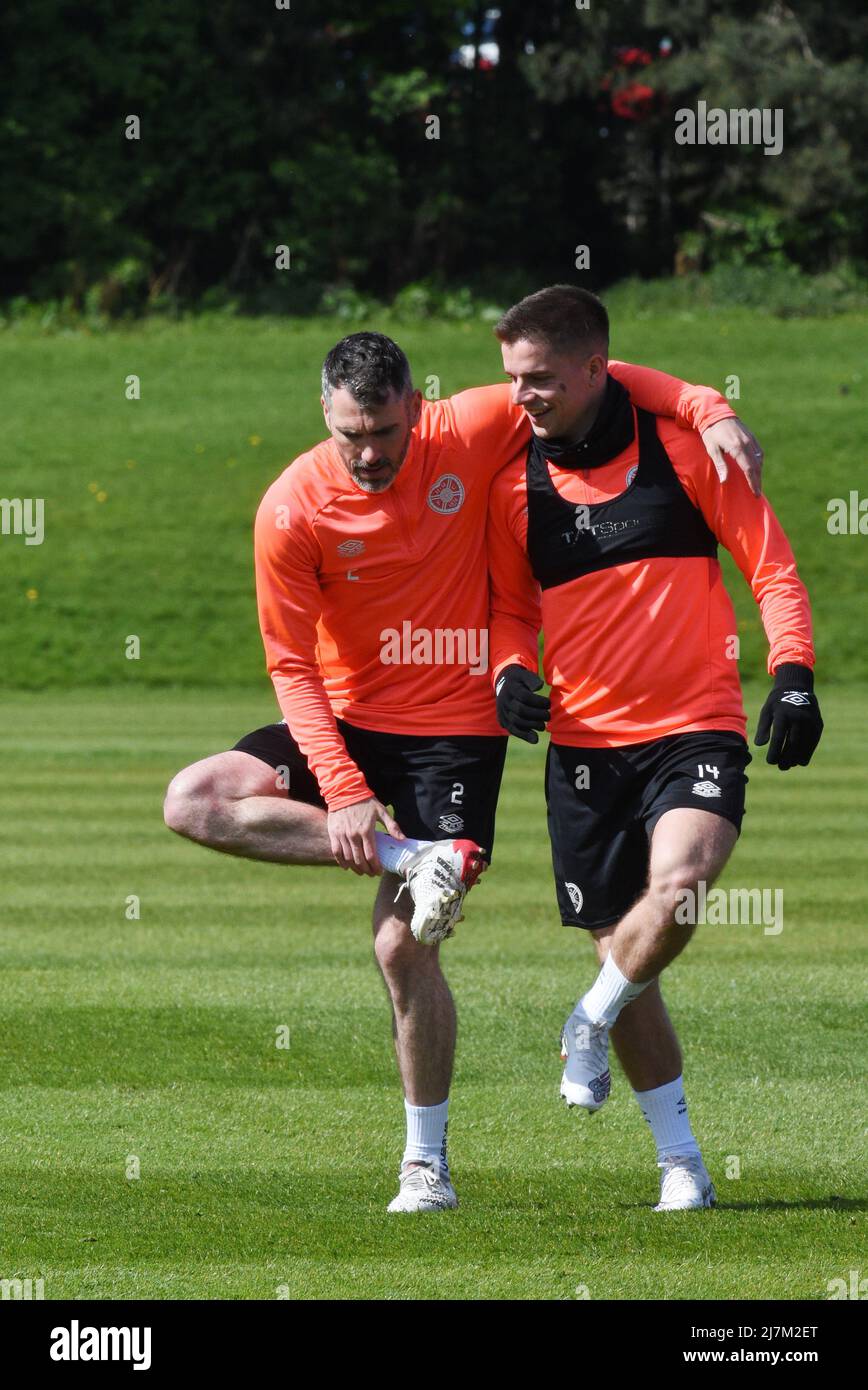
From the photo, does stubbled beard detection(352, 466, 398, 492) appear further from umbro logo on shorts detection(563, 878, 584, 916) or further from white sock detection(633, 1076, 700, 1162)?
white sock detection(633, 1076, 700, 1162)

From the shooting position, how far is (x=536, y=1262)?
5.06 metres

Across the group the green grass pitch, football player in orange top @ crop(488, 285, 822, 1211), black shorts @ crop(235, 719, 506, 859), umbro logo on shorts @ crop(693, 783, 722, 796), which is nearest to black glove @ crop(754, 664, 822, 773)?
football player in orange top @ crop(488, 285, 822, 1211)

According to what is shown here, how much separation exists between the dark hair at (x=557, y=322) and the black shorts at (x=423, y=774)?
119 centimetres

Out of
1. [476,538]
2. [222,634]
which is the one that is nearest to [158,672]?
[222,634]

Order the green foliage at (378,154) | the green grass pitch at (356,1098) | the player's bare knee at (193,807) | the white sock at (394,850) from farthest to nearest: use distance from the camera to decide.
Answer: the green foliage at (378,154)
the player's bare knee at (193,807)
the white sock at (394,850)
the green grass pitch at (356,1098)

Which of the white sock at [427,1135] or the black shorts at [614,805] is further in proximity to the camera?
the white sock at [427,1135]

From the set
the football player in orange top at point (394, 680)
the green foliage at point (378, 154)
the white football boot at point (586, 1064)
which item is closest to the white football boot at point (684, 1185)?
the white football boot at point (586, 1064)

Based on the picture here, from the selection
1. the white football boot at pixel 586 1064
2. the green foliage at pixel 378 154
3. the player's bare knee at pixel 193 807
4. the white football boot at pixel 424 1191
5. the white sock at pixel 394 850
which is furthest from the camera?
the green foliage at pixel 378 154

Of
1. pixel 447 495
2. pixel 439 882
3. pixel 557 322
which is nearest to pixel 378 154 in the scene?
pixel 447 495

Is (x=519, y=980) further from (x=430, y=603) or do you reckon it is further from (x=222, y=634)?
(x=222, y=634)

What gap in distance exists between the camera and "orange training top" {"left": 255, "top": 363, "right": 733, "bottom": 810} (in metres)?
5.86

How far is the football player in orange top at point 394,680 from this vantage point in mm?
5781

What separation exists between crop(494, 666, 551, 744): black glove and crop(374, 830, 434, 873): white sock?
0.44 m

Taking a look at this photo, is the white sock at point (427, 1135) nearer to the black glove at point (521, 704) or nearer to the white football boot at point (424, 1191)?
the white football boot at point (424, 1191)
